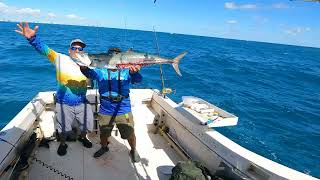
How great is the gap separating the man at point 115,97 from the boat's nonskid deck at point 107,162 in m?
0.28

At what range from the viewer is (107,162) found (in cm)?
463

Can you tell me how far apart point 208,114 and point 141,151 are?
1.39 meters

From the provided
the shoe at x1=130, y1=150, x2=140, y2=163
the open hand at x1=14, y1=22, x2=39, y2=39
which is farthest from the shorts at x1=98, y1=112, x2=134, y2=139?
the open hand at x1=14, y1=22, x2=39, y2=39

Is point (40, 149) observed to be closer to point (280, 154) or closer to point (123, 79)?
point (123, 79)

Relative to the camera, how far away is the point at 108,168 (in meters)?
4.46

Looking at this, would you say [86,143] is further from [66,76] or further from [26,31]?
[26,31]

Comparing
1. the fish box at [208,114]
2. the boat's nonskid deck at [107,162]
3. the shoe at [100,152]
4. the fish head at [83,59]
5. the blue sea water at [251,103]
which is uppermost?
the fish head at [83,59]

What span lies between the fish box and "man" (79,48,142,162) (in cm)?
109

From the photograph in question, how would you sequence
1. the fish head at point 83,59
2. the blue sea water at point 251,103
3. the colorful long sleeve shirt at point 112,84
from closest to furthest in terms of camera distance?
the fish head at point 83,59 < the colorful long sleeve shirt at point 112,84 < the blue sea water at point 251,103

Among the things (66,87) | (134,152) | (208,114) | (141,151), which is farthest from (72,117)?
(208,114)

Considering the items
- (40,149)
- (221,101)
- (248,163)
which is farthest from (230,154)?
(221,101)

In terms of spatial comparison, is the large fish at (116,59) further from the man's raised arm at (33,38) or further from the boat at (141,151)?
the boat at (141,151)

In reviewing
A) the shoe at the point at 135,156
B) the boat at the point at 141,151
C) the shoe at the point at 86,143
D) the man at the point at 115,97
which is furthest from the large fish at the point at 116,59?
the shoe at the point at 86,143

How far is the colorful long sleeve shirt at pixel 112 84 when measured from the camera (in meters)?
4.34
